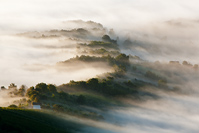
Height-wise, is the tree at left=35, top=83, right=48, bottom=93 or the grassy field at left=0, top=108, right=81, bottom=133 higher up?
the tree at left=35, top=83, right=48, bottom=93

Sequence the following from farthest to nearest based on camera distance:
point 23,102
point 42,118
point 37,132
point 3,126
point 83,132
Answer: point 23,102, point 83,132, point 42,118, point 37,132, point 3,126

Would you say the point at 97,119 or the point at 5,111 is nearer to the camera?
the point at 5,111

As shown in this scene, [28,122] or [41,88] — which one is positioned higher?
[41,88]

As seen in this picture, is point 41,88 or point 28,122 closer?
point 28,122

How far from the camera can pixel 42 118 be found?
130 m

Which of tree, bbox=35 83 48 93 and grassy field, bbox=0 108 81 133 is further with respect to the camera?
tree, bbox=35 83 48 93

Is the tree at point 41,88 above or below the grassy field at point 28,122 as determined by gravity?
above

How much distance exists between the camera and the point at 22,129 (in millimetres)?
95500

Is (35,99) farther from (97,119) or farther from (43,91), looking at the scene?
(97,119)

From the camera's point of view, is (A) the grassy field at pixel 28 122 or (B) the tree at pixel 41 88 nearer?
(A) the grassy field at pixel 28 122

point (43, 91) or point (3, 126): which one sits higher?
point (43, 91)

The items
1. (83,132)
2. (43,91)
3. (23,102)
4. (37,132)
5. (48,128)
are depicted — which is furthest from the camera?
(43,91)

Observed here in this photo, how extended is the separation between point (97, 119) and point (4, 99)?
4560cm

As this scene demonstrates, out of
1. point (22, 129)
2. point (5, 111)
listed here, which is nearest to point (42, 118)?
point (5, 111)
